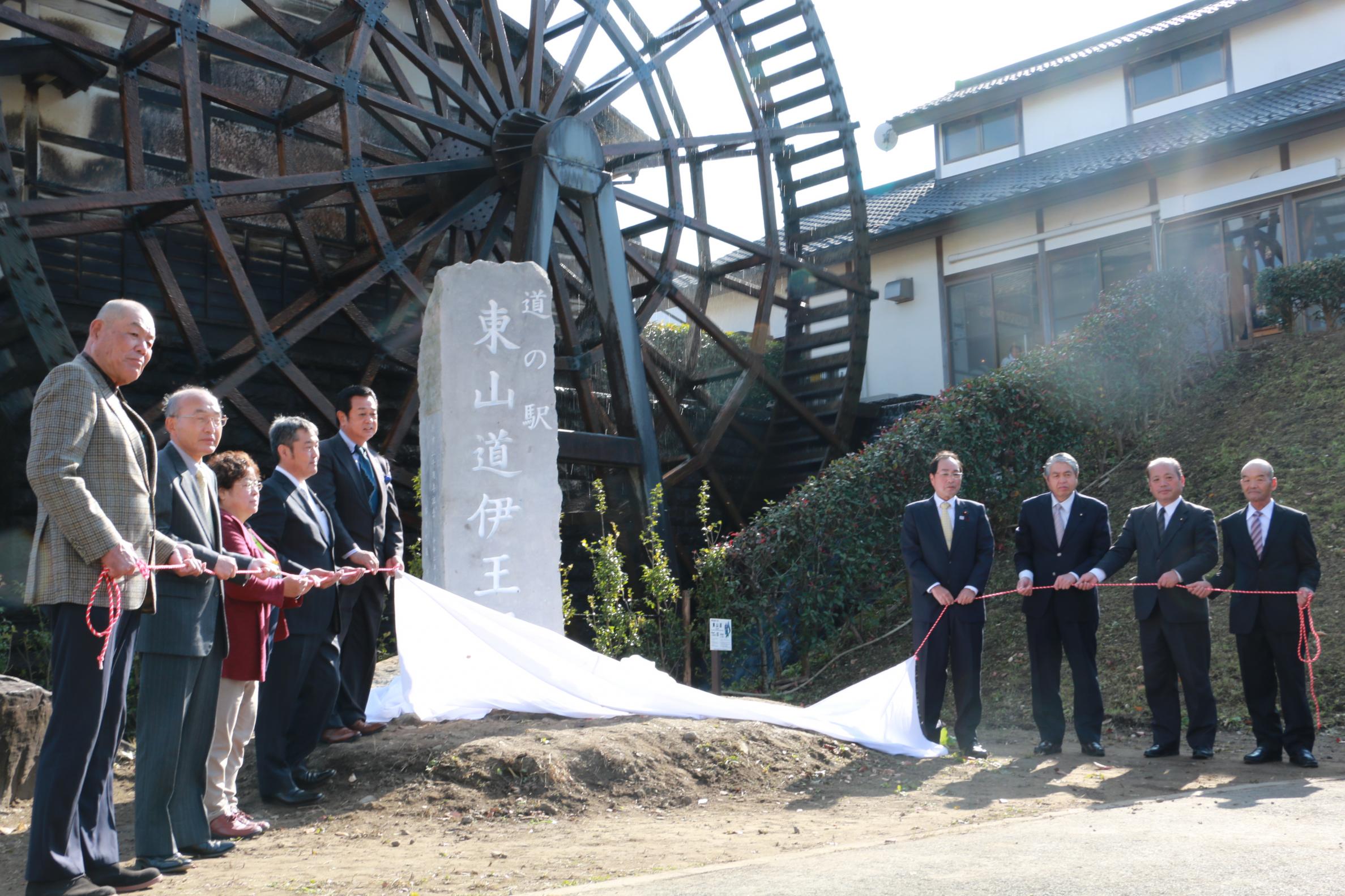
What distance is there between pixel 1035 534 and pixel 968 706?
0.98m

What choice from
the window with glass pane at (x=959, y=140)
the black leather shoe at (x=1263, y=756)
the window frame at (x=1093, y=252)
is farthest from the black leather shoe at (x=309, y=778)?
the window with glass pane at (x=959, y=140)

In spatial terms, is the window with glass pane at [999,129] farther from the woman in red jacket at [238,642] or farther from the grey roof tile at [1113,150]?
the woman in red jacket at [238,642]

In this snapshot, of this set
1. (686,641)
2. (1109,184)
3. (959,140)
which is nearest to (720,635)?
(686,641)

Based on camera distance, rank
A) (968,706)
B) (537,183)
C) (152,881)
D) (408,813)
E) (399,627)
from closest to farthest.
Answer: (152,881)
(408,813)
(399,627)
(968,706)
(537,183)

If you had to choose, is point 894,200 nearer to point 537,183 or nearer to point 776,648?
point 537,183

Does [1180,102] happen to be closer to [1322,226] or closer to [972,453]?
[1322,226]

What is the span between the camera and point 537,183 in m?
9.83

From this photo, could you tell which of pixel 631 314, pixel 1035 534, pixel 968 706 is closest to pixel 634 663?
→ pixel 968 706

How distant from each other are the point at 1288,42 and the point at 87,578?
14.7 meters

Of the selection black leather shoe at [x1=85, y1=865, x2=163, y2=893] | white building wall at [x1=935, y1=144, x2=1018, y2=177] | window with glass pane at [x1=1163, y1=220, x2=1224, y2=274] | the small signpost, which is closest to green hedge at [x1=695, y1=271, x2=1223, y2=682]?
window with glass pane at [x1=1163, y1=220, x2=1224, y2=274]

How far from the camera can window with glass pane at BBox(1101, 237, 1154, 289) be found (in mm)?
13539

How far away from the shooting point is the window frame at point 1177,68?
47.0ft

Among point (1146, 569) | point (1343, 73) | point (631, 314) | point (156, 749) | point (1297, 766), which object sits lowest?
point (1297, 766)

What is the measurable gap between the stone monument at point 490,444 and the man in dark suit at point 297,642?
5.26ft
